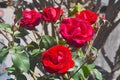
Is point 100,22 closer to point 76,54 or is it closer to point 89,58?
point 76,54

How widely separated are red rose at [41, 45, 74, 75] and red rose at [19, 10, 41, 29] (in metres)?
0.29

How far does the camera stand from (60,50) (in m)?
1.45

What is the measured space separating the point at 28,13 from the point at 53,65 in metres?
0.42

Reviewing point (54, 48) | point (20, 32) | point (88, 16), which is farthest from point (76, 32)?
point (20, 32)

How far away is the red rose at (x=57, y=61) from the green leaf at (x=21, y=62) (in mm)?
155

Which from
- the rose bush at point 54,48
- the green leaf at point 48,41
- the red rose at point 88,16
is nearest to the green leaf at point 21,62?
the rose bush at point 54,48

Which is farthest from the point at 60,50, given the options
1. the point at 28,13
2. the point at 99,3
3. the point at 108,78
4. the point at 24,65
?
the point at 108,78

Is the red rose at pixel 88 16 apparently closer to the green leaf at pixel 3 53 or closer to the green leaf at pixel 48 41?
the green leaf at pixel 48 41

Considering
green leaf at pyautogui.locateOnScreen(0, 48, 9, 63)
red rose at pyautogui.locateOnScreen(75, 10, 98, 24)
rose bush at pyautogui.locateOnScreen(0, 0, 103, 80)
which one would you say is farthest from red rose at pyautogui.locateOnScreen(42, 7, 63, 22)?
green leaf at pyautogui.locateOnScreen(0, 48, 9, 63)

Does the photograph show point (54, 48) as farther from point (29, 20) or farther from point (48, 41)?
point (29, 20)

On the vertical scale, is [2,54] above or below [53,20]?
below

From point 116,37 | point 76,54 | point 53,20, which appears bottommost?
point 116,37

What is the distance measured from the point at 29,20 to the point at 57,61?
35 cm

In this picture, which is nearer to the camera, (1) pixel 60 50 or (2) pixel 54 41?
(1) pixel 60 50
